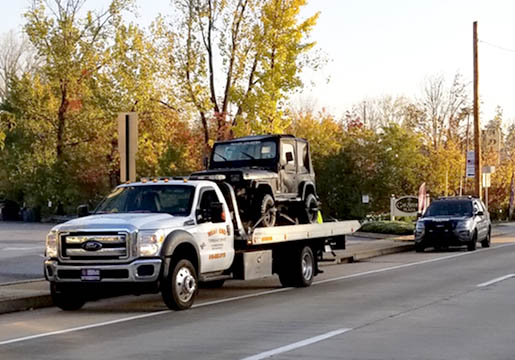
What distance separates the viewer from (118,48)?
140 ft

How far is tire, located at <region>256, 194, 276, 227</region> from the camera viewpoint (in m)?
17.5

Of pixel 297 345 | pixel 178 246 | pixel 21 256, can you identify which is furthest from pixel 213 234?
pixel 21 256

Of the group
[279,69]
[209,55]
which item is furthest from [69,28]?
[279,69]

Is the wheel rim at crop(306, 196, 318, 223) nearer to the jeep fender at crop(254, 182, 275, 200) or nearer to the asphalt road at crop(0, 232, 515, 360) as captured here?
the asphalt road at crop(0, 232, 515, 360)

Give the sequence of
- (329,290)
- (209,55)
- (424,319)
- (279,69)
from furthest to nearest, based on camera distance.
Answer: (209,55) < (279,69) < (329,290) < (424,319)

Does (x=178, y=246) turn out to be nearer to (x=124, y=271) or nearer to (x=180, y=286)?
(x=180, y=286)

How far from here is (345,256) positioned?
25312mm

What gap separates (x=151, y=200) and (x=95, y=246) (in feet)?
5.86

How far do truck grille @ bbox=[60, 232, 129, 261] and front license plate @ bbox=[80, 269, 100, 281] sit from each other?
0.20m

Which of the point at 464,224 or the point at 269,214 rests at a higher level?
the point at 269,214

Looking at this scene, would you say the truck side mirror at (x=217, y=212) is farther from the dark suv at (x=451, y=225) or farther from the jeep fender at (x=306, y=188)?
the dark suv at (x=451, y=225)

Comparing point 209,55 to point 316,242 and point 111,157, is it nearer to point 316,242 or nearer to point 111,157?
point 111,157

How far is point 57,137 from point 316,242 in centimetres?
3256

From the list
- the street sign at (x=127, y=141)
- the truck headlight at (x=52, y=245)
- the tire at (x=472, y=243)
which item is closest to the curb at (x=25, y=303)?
the truck headlight at (x=52, y=245)
